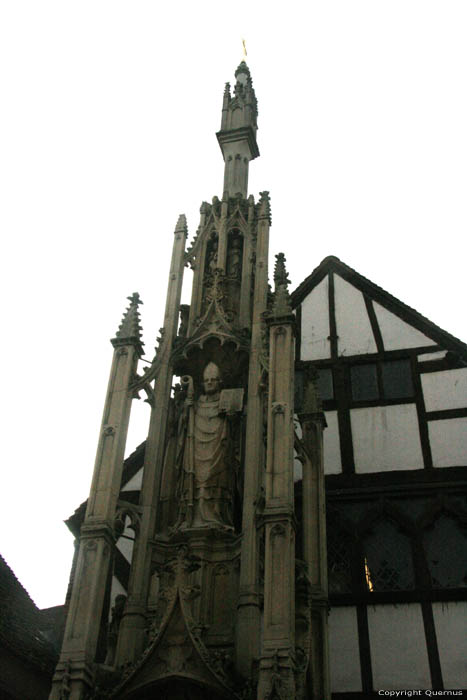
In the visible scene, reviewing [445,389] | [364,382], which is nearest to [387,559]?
[445,389]

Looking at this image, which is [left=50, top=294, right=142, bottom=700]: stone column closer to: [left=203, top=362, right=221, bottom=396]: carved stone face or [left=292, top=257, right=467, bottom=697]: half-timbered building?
[left=203, top=362, right=221, bottom=396]: carved stone face

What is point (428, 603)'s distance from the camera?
382 inches

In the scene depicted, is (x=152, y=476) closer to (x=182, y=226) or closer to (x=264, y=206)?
(x=182, y=226)

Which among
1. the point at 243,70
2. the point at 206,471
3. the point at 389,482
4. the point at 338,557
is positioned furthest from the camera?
the point at 243,70

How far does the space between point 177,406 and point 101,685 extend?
322 cm

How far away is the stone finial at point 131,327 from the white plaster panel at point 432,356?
435 cm

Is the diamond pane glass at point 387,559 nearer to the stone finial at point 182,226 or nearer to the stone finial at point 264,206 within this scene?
the stone finial at point 264,206

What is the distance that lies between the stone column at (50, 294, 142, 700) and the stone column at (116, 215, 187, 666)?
0.29 meters

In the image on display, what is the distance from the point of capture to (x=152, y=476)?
8.80 m

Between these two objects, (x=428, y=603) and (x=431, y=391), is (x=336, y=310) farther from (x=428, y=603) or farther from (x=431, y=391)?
Result: (x=428, y=603)

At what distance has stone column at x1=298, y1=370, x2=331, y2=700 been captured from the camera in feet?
27.7

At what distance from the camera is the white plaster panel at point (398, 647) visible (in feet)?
30.5

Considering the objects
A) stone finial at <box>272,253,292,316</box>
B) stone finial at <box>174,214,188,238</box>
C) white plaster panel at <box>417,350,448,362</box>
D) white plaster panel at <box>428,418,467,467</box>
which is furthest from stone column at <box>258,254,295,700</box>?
white plaster panel at <box>417,350,448,362</box>

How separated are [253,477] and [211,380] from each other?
143 centimetres
